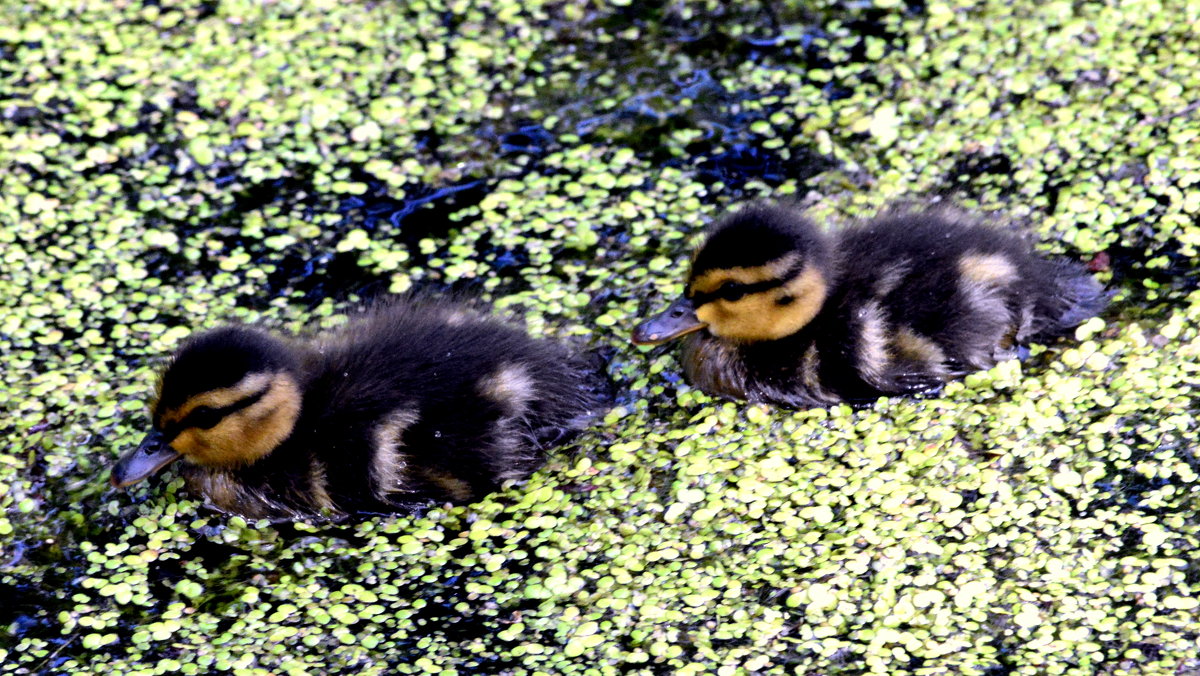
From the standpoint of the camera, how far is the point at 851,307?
3.47m

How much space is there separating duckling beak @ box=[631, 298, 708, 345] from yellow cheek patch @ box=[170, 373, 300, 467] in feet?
2.73

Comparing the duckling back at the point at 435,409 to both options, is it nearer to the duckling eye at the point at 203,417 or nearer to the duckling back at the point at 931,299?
Answer: the duckling eye at the point at 203,417

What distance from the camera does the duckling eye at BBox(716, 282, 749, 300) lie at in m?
3.44

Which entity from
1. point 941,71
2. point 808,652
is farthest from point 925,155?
point 808,652

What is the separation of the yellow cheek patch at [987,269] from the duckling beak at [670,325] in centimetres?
63

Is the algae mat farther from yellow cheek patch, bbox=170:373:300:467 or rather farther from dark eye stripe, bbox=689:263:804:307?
dark eye stripe, bbox=689:263:804:307

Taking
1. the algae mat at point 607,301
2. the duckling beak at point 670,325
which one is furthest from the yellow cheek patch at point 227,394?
the duckling beak at point 670,325

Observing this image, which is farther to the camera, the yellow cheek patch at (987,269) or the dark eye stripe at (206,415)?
the yellow cheek patch at (987,269)

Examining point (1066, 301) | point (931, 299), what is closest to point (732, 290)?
point (931, 299)

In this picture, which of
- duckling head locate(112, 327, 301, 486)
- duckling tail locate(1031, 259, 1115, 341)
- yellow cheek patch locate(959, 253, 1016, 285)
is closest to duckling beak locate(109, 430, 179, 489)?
duckling head locate(112, 327, 301, 486)

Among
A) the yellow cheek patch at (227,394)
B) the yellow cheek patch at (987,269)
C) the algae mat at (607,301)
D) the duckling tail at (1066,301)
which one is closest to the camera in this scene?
the algae mat at (607,301)

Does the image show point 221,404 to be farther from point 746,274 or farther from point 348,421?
point 746,274

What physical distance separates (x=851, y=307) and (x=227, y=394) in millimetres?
1439

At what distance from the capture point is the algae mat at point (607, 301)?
309cm
